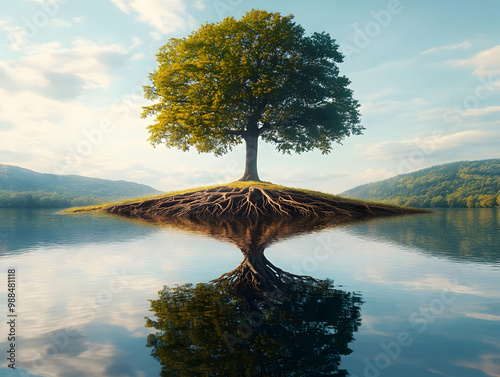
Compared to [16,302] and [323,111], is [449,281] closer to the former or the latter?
[16,302]

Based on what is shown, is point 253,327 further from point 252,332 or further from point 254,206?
point 254,206

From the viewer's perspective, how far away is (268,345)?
5.62 m

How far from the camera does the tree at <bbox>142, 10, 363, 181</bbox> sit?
4203 centimetres

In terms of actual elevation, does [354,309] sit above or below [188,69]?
below

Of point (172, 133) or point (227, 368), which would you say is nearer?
point (227, 368)

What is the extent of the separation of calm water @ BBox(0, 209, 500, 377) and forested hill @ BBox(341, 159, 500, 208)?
270 feet

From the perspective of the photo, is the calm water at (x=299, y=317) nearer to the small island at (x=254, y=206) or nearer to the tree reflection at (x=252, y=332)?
the tree reflection at (x=252, y=332)

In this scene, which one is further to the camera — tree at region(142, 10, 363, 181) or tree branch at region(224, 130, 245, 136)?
tree branch at region(224, 130, 245, 136)

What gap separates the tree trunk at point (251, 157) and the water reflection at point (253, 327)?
36404 millimetres

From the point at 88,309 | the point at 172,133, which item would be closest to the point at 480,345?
the point at 88,309

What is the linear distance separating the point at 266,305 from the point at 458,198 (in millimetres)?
114827

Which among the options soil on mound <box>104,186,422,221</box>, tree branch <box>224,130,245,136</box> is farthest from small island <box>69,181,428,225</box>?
tree branch <box>224,130,245,136</box>

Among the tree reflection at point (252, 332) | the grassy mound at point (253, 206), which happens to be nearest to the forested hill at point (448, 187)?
the grassy mound at point (253, 206)

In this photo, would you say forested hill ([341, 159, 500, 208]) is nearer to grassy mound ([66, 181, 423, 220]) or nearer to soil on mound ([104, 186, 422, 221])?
grassy mound ([66, 181, 423, 220])
